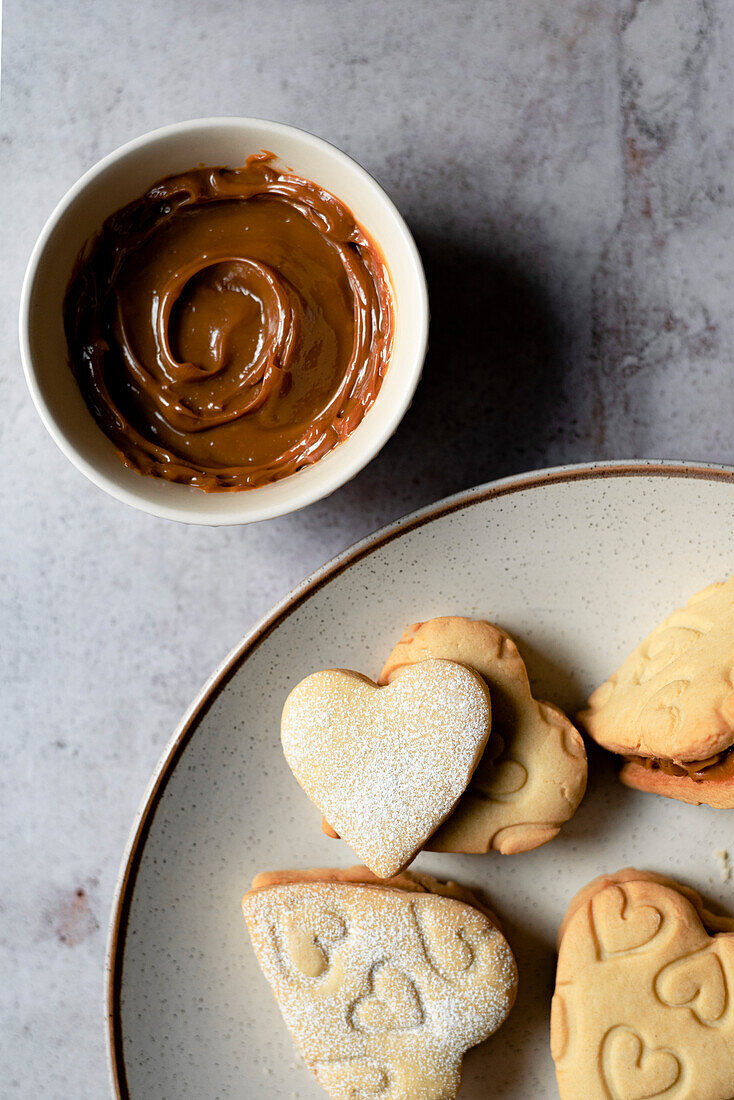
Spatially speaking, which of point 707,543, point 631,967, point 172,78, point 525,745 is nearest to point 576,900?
point 631,967

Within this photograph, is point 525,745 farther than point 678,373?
No

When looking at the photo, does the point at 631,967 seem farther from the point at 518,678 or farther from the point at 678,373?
the point at 678,373

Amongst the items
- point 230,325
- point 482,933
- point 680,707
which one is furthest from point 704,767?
point 230,325

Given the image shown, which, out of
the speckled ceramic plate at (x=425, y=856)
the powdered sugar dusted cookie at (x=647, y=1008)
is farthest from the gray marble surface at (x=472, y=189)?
the powdered sugar dusted cookie at (x=647, y=1008)

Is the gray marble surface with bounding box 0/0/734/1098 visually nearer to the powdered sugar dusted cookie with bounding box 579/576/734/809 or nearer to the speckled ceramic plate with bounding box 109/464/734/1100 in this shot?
the speckled ceramic plate with bounding box 109/464/734/1100

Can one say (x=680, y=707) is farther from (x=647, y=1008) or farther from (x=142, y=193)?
(x=142, y=193)

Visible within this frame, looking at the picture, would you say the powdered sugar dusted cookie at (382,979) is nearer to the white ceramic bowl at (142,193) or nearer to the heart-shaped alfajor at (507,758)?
the heart-shaped alfajor at (507,758)
